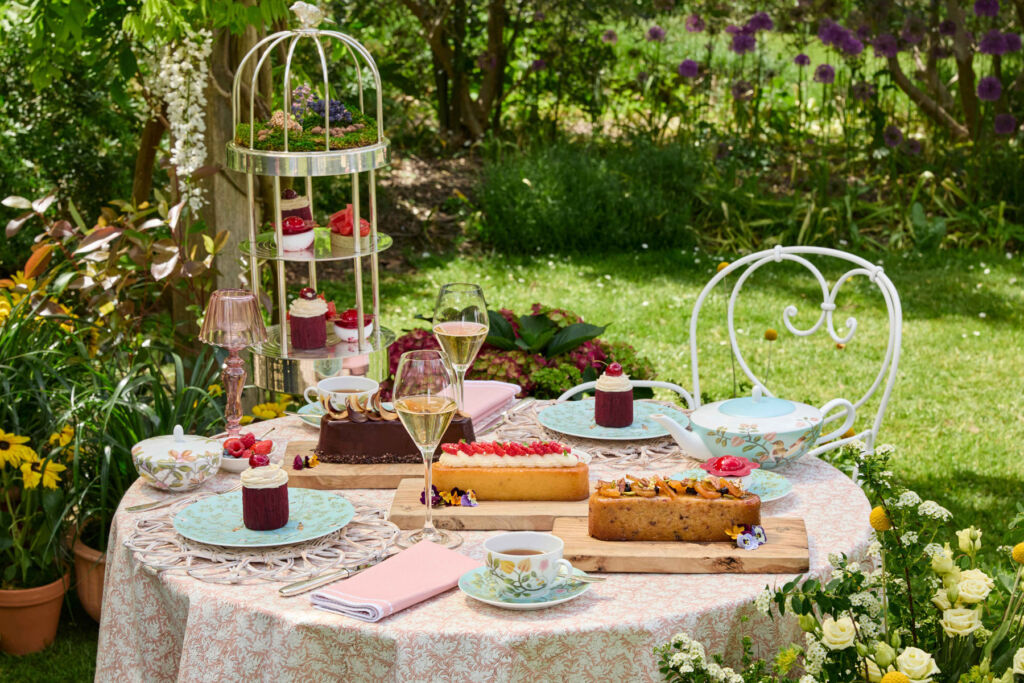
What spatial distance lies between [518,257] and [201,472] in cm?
625

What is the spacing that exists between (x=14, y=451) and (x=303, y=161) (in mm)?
1435

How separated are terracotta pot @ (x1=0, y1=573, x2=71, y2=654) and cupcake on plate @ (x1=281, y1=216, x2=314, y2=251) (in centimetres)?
152

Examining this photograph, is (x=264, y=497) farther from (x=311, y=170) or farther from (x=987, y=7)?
(x=987, y=7)

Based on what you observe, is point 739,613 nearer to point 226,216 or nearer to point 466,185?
point 226,216

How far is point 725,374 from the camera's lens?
274 inches

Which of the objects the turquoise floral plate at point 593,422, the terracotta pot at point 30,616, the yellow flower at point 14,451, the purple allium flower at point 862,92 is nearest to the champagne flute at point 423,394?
the turquoise floral plate at point 593,422

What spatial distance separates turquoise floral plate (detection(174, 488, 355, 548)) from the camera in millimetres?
2551

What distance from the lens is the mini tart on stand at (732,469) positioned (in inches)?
112

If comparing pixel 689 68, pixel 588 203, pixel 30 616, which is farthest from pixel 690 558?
pixel 689 68

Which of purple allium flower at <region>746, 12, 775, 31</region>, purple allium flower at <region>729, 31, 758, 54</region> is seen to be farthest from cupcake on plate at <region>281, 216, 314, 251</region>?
purple allium flower at <region>746, 12, 775, 31</region>

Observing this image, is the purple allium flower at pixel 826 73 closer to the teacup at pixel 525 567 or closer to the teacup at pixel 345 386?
the teacup at pixel 345 386

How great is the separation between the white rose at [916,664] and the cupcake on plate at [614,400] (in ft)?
4.48

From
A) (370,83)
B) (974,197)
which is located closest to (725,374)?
(974,197)

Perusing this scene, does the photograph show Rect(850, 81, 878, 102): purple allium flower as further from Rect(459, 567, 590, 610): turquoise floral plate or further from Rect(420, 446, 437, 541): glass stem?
Rect(459, 567, 590, 610): turquoise floral plate
